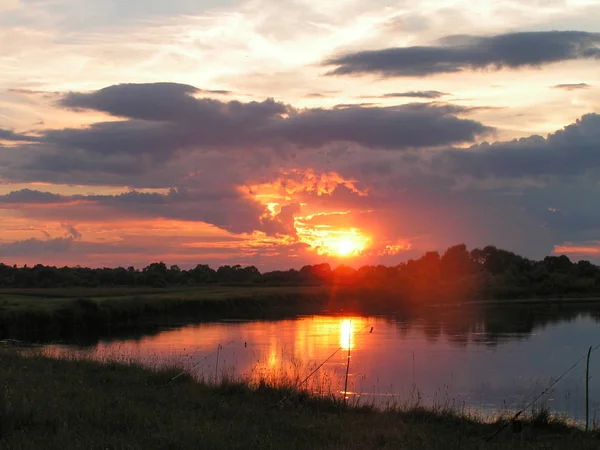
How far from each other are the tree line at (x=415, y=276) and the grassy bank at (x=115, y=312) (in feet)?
110

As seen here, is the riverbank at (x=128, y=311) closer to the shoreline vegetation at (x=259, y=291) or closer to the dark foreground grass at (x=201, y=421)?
the shoreline vegetation at (x=259, y=291)

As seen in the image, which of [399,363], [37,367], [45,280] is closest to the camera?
[37,367]

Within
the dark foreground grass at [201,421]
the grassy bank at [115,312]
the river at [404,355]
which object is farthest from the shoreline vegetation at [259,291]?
the dark foreground grass at [201,421]

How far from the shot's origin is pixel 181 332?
148 ft

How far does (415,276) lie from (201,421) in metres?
109

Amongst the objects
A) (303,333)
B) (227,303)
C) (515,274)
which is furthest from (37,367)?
(515,274)

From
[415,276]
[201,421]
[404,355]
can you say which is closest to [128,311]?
[404,355]

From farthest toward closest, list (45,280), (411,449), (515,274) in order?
(515,274) < (45,280) < (411,449)

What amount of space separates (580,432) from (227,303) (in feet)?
194

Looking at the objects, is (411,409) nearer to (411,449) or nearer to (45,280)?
(411,449)

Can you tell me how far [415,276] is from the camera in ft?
386

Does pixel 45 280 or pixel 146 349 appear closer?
pixel 146 349

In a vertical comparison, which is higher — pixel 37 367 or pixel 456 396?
pixel 37 367

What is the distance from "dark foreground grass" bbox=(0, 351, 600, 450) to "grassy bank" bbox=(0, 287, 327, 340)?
2825cm
